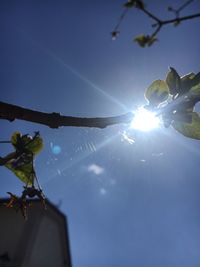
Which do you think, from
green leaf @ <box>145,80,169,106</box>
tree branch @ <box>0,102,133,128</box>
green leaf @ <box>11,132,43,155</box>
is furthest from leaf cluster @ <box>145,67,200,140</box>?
green leaf @ <box>11,132,43,155</box>

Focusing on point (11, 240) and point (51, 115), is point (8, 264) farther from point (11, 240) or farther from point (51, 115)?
point (51, 115)

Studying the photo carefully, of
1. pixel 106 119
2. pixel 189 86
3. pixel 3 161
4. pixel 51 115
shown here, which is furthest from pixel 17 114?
pixel 189 86

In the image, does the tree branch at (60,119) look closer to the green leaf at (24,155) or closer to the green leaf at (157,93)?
the green leaf at (157,93)

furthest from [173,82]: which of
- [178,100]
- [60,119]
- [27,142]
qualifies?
[27,142]

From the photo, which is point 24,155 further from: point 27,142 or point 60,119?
point 60,119

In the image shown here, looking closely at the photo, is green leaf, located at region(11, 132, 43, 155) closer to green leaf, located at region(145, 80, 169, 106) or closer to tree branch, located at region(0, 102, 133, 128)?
tree branch, located at region(0, 102, 133, 128)

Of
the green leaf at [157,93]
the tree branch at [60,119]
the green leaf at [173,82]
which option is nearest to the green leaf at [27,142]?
the tree branch at [60,119]
